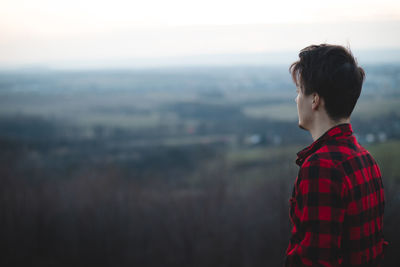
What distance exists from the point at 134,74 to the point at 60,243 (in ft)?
23.0

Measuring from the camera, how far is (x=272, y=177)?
7.03 metres

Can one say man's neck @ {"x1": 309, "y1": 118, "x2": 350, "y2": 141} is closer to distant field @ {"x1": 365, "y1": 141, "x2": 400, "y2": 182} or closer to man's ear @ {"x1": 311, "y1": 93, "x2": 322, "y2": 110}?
man's ear @ {"x1": 311, "y1": 93, "x2": 322, "y2": 110}

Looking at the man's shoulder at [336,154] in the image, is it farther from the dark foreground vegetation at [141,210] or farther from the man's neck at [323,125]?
the dark foreground vegetation at [141,210]

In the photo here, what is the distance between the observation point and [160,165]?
7.91m

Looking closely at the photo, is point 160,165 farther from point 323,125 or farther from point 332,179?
point 332,179

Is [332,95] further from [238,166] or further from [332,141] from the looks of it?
[238,166]

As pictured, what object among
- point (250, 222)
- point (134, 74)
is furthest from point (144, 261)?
point (134, 74)

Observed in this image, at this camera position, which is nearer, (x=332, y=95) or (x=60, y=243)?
(x=332, y=95)

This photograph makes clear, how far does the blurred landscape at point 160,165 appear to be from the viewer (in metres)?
5.95

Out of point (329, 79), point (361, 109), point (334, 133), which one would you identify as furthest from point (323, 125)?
point (361, 109)

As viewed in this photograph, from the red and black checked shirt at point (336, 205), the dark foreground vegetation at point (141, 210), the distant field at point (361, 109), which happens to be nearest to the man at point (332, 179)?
the red and black checked shirt at point (336, 205)

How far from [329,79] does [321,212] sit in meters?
0.40

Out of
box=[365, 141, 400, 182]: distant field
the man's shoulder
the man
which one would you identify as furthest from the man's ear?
box=[365, 141, 400, 182]: distant field

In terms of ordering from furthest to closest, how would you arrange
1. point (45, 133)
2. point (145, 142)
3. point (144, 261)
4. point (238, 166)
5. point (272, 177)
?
point (145, 142) < point (238, 166) < point (45, 133) < point (272, 177) < point (144, 261)
